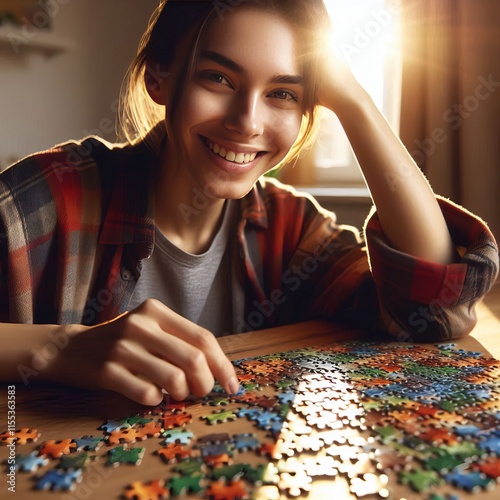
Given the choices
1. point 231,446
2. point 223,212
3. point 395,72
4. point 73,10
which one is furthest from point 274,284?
point 73,10

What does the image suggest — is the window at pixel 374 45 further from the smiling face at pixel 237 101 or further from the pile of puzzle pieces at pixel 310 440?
the pile of puzzle pieces at pixel 310 440

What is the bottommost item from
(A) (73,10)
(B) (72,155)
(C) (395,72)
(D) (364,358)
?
(D) (364,358)

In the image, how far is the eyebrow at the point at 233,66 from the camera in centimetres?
111

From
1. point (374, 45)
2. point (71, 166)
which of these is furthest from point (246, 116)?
point (374, 45)

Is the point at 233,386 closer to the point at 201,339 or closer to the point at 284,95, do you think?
the point at 201,339

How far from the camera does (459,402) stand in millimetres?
797

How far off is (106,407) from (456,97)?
8.21 ft

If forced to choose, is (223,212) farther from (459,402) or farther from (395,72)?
(395,72)

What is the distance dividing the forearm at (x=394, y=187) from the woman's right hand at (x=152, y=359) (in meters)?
0.58

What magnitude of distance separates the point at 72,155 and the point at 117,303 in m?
0.35

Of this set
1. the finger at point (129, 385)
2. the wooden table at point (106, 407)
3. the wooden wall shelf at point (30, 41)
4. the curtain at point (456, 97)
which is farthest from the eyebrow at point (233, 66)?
the wooden wall shelf at point (30, 41)

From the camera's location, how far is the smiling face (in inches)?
43.9

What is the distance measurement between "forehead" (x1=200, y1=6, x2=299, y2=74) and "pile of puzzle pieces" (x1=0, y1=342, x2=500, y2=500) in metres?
0.58

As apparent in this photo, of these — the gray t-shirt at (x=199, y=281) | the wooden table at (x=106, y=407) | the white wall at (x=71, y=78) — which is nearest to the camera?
the wooden table at (x=106, y=407)
